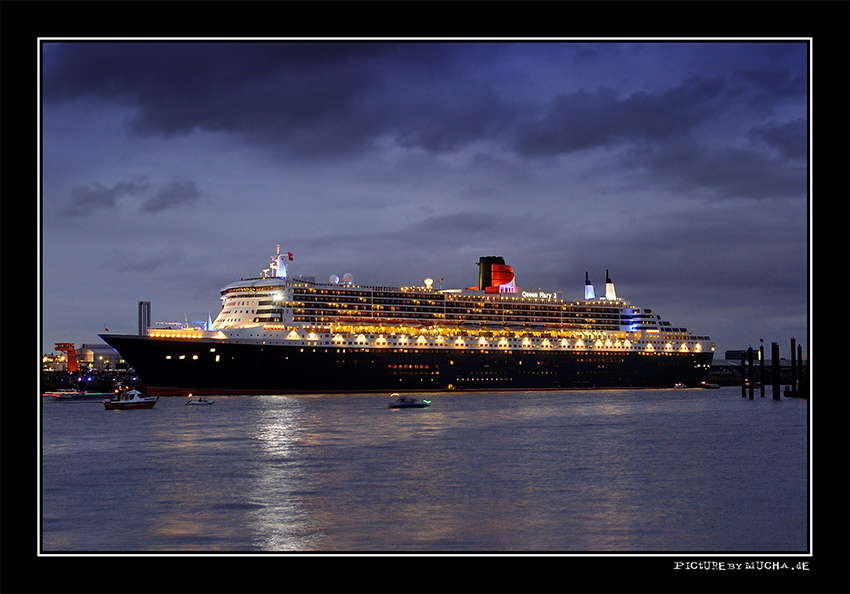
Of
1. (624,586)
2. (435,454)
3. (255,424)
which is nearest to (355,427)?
(255,424)

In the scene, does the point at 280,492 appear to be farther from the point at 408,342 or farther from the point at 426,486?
the point at 408,342

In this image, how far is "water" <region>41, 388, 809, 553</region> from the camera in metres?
16.1

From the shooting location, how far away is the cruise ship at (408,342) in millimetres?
64312

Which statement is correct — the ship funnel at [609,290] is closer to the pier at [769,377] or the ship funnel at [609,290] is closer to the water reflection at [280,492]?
the pier at [769,377]

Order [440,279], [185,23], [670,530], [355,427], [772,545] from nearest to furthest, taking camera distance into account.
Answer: [185,23] → [772,545] → [670,530] → [355,427] → [440,279]

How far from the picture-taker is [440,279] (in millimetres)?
82312

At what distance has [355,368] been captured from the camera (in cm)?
6888

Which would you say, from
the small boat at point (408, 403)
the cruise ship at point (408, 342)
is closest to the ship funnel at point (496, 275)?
the cruise ship at point (408, 342)

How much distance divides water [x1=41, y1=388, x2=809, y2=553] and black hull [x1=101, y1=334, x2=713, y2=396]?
59.8 feet

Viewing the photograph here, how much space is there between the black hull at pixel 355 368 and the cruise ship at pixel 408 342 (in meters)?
0.09

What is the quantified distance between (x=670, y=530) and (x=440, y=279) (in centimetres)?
6591

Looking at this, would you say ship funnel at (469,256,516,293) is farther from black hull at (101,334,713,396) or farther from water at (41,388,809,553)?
water at (41,388,809,553)

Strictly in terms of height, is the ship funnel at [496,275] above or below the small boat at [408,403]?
above
